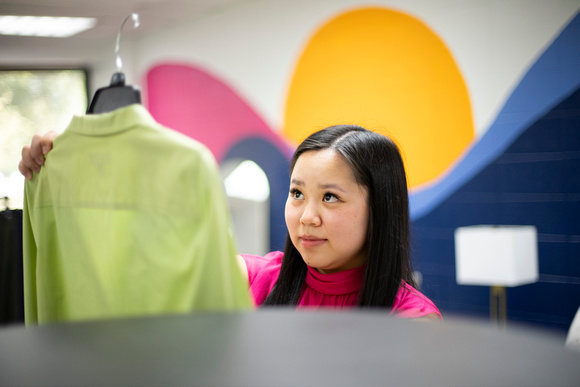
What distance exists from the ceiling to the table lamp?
10.3 ft

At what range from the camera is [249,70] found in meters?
5.17

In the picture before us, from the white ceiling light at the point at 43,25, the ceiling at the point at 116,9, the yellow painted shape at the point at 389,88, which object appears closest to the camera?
the yellow painted shape at the point at 389,88

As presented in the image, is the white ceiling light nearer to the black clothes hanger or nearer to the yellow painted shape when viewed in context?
the yellow painted shape

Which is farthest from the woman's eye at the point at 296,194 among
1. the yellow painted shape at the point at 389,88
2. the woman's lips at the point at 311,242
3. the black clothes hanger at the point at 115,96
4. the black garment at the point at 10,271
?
the yellow painted shape at the point at 389,88

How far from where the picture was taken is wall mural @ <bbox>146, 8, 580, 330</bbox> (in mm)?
3539

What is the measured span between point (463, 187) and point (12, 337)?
3820mm

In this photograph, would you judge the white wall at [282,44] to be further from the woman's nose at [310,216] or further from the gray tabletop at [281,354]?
the gray tabletop at [281,354]

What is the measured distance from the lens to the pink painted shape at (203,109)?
5168 millimetres

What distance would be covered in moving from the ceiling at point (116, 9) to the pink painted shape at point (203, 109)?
0.50m

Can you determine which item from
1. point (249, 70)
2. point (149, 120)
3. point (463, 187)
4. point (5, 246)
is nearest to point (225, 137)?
point (249, 70)

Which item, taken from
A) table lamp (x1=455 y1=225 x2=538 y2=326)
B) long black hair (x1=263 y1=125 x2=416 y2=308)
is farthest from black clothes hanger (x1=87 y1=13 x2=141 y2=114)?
table lamp (x1=455 y1=225 x2=538 y2=326)

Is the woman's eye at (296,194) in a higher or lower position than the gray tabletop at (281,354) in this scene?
higher

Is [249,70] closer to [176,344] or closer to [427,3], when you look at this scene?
[427,3]

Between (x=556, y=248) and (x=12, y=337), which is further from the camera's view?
(x=556, y=248)
